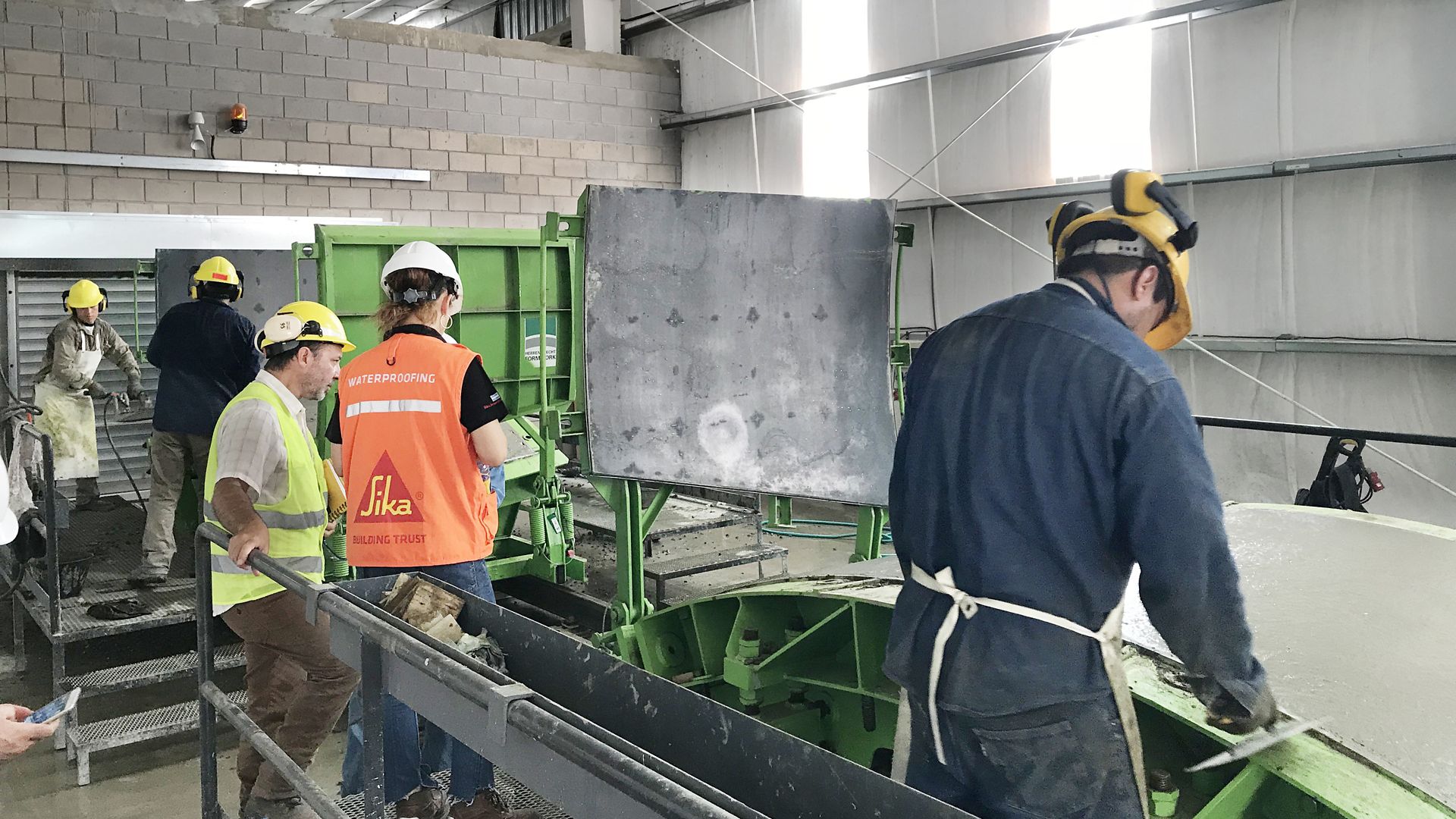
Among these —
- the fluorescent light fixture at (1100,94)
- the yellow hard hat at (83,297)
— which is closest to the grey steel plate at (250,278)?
the yellow hard hat at (83,297)

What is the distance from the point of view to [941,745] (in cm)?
209

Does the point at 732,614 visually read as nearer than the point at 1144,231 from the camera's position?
No

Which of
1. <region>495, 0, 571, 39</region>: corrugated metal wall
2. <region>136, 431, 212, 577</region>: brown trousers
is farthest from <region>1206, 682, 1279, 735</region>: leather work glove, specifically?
<region>495, 0, 571, 39</region>: corrugated metal wall

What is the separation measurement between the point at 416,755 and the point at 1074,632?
216 centimetres

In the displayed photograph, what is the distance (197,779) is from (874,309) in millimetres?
3611

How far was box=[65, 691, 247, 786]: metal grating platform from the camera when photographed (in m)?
4.55

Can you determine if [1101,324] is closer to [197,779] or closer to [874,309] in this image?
[874,309]

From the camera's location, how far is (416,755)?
3.28m

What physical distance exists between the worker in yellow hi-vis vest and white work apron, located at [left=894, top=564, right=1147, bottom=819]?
213 centimetres

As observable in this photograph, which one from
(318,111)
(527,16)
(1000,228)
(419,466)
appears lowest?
(419,466)

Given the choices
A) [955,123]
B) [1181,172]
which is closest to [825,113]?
[955,123]

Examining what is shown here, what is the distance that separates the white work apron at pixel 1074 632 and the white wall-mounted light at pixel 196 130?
1027cm

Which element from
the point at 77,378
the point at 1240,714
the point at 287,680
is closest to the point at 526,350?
the point at 287,680

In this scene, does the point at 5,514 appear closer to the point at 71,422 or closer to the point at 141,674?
the point at 141,674
